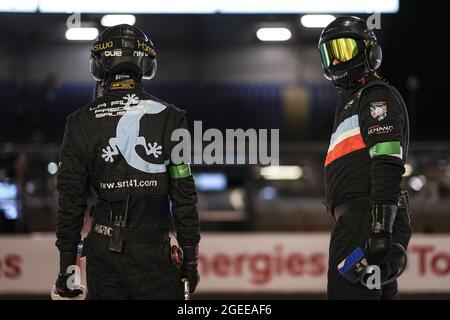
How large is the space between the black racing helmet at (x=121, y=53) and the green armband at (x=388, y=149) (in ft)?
4.55

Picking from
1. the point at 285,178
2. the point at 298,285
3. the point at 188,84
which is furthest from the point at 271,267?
the point at 188,84

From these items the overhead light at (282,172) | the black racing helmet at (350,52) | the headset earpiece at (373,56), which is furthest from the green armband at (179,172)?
the overhead light at (282,172)

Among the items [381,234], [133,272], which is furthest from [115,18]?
[381,234]

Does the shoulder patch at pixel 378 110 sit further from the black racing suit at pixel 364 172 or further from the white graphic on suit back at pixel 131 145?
the white graphic on suit back at pixel 131 145

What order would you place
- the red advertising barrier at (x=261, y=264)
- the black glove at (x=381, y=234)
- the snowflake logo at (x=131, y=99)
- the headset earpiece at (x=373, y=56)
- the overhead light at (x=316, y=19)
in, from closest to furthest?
the black glove at (x=381, y=234) → the snowflake logo at (x=131, y=99) → the headset earpiece at (x=373, y=56) → the red advertising barrier at (x=261, y=264) → the overhead light at (x=316, y=19)

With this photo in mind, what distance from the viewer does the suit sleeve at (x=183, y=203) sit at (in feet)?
13.1

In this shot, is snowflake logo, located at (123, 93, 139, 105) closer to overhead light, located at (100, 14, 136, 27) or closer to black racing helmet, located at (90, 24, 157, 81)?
black racing helmet, located at (90, 24, 157, 81)

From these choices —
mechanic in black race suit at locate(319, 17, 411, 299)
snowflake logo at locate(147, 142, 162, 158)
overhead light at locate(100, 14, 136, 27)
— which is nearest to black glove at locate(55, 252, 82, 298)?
snowflake logo at locate(147, 142, 162, 158)

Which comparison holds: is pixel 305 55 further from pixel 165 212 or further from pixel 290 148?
pixel 165 212

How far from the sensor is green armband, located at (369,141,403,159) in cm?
397

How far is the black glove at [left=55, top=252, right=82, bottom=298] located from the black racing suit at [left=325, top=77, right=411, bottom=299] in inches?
56.1

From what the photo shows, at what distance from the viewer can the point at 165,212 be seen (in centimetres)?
403

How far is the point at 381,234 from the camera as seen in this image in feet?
12.6
